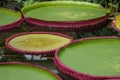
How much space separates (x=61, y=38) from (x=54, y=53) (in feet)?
1.04

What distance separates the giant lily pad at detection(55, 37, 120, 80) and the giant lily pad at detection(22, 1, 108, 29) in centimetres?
51

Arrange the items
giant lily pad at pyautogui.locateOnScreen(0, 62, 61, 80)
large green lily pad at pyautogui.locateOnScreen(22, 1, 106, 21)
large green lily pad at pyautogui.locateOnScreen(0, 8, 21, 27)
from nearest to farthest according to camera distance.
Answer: giant lily pad at pyautogui.locateOnScreen(0, 62, 61, 80) < large green lily pad at pyautogui.locateOnScreen(0, 8, 21, 27) < large green lily pad at pyautogui.locateOnScreen(22, 1, 106, 21)

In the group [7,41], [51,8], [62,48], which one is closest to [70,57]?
[62,48]

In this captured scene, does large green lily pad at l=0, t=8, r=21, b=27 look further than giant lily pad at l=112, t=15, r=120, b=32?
Yes

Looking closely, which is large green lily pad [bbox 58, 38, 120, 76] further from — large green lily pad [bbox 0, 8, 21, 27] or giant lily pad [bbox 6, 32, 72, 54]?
large green lily pad [bbox 0, 8, 21, 27]

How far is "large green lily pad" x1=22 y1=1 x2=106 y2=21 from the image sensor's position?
3.74 m

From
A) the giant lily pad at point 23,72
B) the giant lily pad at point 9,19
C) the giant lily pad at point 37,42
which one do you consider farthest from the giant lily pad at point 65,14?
the giant lily pad at point 23,72

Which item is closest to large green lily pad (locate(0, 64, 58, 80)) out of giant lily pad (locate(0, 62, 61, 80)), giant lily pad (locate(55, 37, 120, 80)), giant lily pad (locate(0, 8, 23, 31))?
giant lily pad (locate(0, 62, 61, 80))

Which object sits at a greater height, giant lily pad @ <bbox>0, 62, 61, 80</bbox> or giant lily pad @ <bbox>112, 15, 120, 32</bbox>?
giant lily pad @ <bbox>112, 15, 120, 32</bbox>

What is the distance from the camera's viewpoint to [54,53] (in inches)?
115

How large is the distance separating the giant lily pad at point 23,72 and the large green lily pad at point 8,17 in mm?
986

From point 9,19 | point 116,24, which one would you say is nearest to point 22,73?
point 9,19

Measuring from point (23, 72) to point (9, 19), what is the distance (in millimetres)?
1307

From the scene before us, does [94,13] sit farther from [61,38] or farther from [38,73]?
[38,73]
